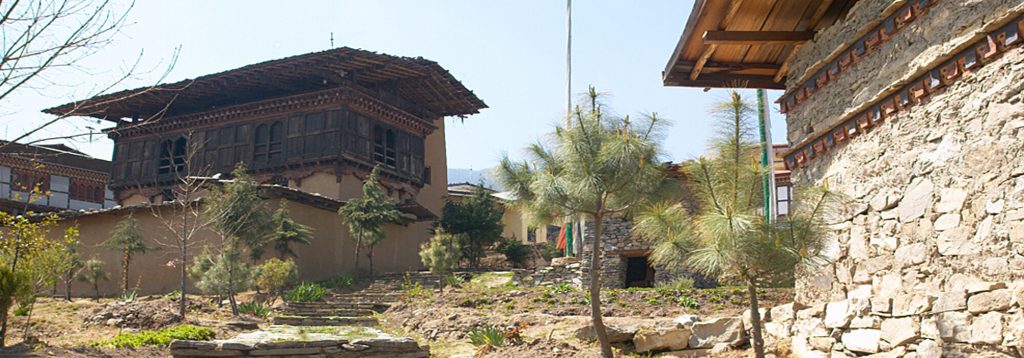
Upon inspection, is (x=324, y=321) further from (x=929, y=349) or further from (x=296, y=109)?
(x=296, y=109)

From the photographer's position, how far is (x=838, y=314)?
7.04m

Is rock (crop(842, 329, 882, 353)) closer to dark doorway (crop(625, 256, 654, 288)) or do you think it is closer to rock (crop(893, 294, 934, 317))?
rock (crop(893, 294, 934, 317))

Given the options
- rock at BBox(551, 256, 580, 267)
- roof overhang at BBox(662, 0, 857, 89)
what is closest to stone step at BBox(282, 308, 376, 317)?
rock at BBox(551, 256, 580, 267)

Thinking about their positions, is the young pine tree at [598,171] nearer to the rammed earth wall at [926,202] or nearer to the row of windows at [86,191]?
the rammed earth wall at [926,202]

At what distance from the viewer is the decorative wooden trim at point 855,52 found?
21.3ft

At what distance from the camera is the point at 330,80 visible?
2967cm

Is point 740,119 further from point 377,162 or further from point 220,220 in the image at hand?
point 377,162

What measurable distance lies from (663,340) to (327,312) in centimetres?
1038

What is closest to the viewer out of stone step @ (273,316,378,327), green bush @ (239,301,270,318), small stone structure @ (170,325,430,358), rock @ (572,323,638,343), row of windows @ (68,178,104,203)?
rock @ (572,323,638,343)

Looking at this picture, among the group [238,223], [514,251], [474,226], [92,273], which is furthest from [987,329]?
[474,226]

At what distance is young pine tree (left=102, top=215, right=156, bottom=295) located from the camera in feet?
74.3

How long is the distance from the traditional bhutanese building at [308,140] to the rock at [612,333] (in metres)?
15.9

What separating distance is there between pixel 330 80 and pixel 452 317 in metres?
17.4

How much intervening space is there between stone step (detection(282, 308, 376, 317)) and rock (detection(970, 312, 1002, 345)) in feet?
46.6
